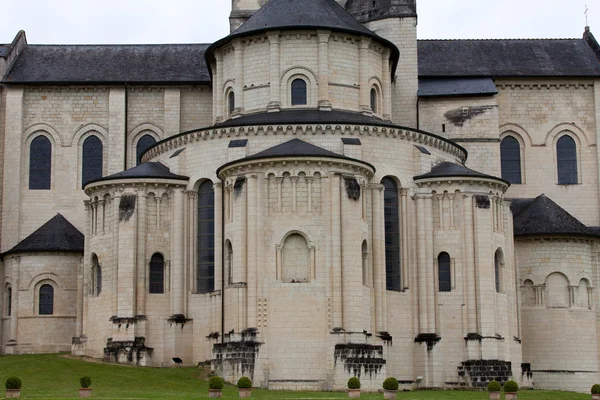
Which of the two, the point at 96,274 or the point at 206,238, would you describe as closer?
the point at 206,238

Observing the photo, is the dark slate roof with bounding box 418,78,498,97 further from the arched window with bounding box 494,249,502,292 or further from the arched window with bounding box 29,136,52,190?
the arched window with bounding box 29,136,52,190

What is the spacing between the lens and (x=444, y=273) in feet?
178

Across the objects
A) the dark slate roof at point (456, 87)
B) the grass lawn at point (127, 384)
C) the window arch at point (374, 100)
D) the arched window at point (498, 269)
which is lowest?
the grass lawn at point (127, 384)

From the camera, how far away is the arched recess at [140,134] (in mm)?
67875

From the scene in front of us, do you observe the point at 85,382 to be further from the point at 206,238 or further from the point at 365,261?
the point at 365,261

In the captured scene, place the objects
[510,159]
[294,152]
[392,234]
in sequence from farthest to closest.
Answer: [510,159] → [392,234] → [294,152]

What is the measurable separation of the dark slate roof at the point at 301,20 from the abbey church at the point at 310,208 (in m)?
0.14

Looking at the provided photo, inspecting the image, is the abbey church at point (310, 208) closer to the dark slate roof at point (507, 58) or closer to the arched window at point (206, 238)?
the arched window at point (206, 238)

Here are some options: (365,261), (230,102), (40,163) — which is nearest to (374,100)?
(230,102)

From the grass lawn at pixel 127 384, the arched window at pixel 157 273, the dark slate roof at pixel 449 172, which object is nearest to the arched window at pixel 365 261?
the dark slate roof at pixel 449 172

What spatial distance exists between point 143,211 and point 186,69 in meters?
17.7

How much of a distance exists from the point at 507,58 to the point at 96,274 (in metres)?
30.8

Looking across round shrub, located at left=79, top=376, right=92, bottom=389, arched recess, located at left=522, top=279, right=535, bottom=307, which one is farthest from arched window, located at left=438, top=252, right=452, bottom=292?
round shrub, located at left=79, top=376, right=92, bottom=389

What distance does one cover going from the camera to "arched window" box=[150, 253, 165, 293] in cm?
5450
